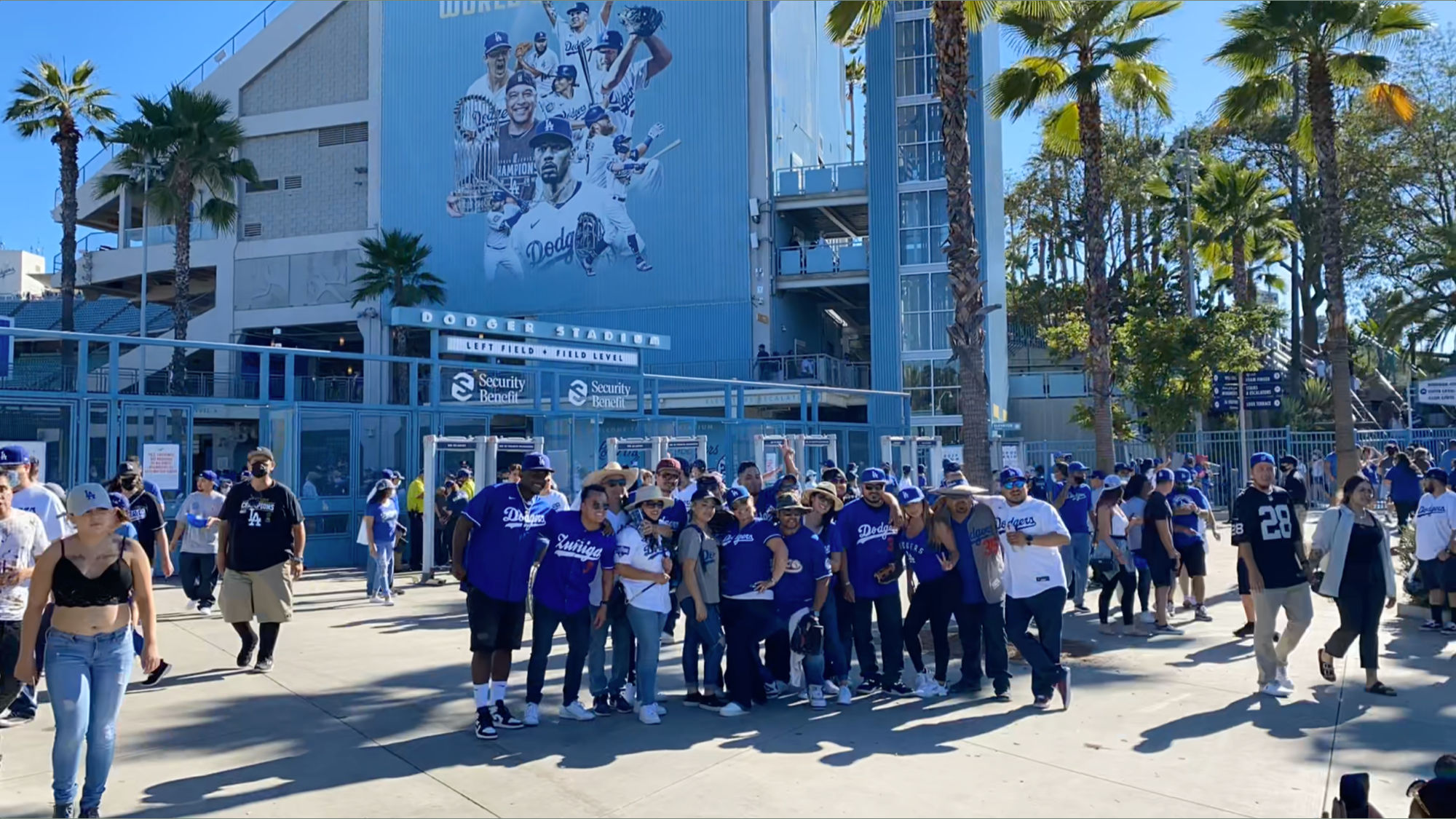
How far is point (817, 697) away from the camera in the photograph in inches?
296

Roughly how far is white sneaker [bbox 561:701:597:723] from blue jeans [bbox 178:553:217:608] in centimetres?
597


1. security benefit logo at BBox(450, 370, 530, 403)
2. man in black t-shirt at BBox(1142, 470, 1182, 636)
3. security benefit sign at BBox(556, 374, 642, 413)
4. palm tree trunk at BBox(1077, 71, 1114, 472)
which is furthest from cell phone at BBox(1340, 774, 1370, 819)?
security benefit logo at BBox(450, 370, 530, 403)

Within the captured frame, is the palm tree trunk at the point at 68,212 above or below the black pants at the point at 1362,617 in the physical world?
above

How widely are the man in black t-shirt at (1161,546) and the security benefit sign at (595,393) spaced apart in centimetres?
1118

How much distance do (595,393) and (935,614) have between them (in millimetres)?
12965

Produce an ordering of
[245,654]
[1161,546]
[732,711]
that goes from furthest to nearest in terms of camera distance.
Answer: [1161,546]
[245,654]
[732,711]

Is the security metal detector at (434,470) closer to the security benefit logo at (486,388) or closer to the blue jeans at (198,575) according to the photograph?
the security benefit logo at (486,388)

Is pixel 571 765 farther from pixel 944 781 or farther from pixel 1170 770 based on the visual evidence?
pixel 1170 770

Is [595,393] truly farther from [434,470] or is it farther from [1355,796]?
[1355,796]

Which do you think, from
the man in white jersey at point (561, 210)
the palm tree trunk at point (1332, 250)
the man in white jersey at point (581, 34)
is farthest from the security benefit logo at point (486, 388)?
the man in white jersey at point (581, 34)

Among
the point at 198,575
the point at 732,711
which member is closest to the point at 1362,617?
the point at 732,711

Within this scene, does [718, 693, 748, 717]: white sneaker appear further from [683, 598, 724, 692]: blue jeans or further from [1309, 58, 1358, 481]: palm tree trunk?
[1309, 58, 1358, 481]: palm tree trunk

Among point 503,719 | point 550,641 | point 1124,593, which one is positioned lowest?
point 503,719

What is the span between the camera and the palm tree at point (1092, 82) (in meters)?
17.3
